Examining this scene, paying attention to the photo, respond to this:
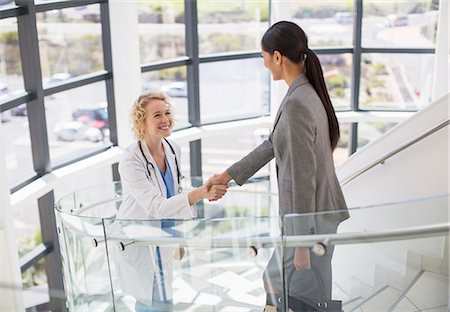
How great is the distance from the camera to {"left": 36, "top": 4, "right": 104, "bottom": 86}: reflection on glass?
24.8 feet

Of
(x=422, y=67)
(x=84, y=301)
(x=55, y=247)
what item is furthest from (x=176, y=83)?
(x=84, y=301)

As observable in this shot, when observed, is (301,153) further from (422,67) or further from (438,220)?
(422,67)

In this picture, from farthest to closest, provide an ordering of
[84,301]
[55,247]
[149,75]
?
[149,75]
[55,247]
[84,301]

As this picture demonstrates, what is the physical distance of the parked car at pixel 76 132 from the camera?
7961 mm

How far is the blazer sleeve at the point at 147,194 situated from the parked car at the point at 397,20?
6.94 metres

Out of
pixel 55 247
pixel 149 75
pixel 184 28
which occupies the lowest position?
pixel 55 247

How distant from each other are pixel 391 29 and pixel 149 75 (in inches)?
145

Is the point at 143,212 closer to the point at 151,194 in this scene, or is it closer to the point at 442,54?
the point at 151,194

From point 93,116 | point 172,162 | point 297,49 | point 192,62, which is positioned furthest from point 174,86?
point 297,49

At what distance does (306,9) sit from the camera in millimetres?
9656

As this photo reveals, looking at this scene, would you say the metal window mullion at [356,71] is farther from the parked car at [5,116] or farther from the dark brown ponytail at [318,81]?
the dark brown ponytail at [318,81]

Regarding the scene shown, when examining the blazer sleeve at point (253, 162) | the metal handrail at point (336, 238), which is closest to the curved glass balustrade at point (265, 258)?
the metal handrail at point (336, 238)

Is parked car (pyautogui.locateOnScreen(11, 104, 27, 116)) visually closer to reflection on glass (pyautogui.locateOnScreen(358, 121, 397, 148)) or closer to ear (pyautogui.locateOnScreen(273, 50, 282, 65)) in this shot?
ear (pyautogui.locateOnScreen(273, 50, 282, 65))

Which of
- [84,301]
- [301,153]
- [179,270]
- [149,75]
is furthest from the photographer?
[149,75]
